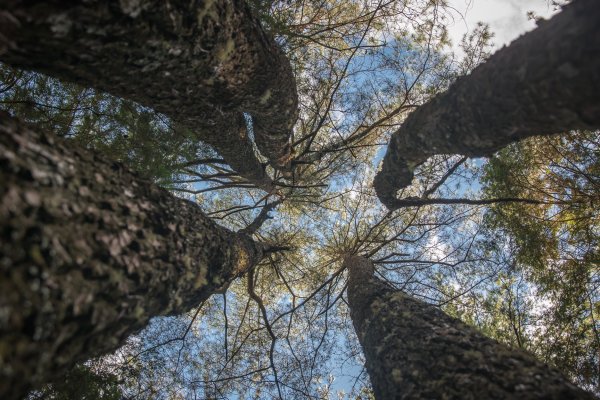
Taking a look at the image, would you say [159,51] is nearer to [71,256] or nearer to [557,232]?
[71,256]

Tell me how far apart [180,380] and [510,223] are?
→ 15.2 ft

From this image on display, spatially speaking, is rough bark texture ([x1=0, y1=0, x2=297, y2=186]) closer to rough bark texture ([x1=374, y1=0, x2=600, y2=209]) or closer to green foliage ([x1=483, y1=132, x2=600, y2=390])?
rough bark texture ([x1=374, y1=0, x2=600, y2=209])

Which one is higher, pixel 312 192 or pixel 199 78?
pixel 312 192

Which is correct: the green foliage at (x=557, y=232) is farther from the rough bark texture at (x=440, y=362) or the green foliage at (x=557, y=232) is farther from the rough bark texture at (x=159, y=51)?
the rough bark texture at (x=159, y=51)

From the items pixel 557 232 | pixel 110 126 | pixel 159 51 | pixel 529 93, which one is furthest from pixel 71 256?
pixel 557 232

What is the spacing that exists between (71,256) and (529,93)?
1.74m

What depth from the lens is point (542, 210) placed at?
429 cm

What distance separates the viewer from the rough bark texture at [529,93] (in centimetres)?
111

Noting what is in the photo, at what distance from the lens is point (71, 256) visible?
1068 mm

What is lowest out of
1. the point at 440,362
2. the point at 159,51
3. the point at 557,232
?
the point at 440,362

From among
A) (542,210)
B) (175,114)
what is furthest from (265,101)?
(542,210)

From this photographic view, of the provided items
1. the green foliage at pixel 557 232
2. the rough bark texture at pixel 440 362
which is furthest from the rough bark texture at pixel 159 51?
the green foliage at pixel 557 232

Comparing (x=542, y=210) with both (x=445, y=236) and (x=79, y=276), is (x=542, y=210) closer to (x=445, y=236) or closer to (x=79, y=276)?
(x=445, y=236)

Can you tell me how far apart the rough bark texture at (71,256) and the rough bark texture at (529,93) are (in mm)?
1629
